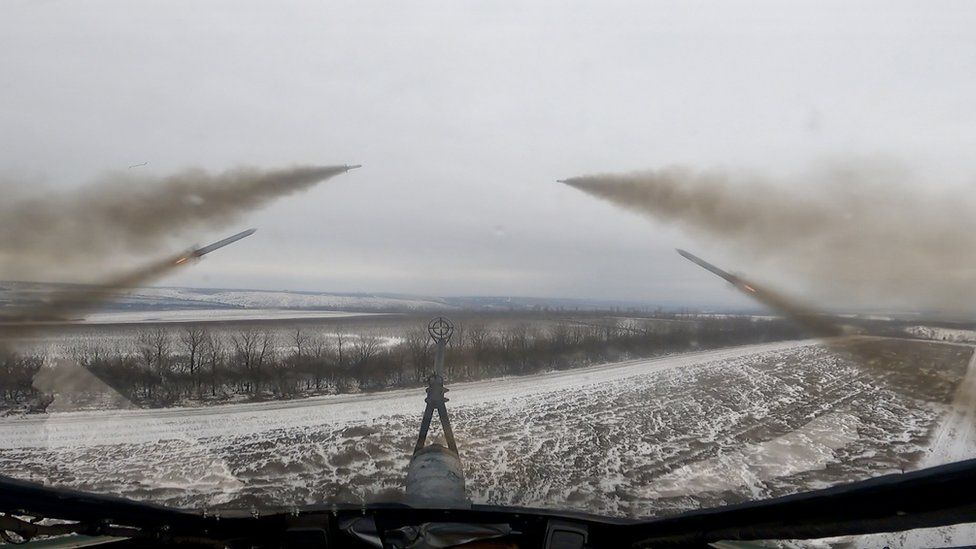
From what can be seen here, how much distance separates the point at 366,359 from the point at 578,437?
3438 millimetres

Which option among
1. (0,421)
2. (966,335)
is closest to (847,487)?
(966,335)

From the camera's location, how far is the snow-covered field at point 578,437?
5.59 meters

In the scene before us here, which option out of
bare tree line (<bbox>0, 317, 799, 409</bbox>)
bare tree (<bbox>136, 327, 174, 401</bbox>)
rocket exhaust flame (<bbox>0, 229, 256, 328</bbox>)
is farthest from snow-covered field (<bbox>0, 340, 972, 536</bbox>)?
rocket exhaust flame (<bbox>0, 229, 256, 328</bbox>)

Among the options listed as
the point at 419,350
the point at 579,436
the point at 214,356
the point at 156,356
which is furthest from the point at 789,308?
the point at 156,356

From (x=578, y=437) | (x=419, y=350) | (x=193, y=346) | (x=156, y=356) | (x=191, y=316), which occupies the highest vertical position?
(x=191, y=316)

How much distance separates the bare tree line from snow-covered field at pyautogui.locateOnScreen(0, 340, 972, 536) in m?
0.24

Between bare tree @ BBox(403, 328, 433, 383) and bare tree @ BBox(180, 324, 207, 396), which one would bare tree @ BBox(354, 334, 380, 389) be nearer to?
bare tree @ BBox(403, 328, 433, 383)

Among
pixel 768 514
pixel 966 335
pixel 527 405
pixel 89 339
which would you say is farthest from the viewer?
pixel 89 339

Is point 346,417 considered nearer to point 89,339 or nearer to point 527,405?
point 527,405

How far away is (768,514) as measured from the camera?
273cm

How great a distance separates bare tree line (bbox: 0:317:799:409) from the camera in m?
8.34

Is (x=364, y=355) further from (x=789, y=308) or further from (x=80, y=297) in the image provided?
(x=789, y=308)

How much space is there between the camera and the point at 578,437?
24.7ft

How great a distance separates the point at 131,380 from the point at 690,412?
847 cm
